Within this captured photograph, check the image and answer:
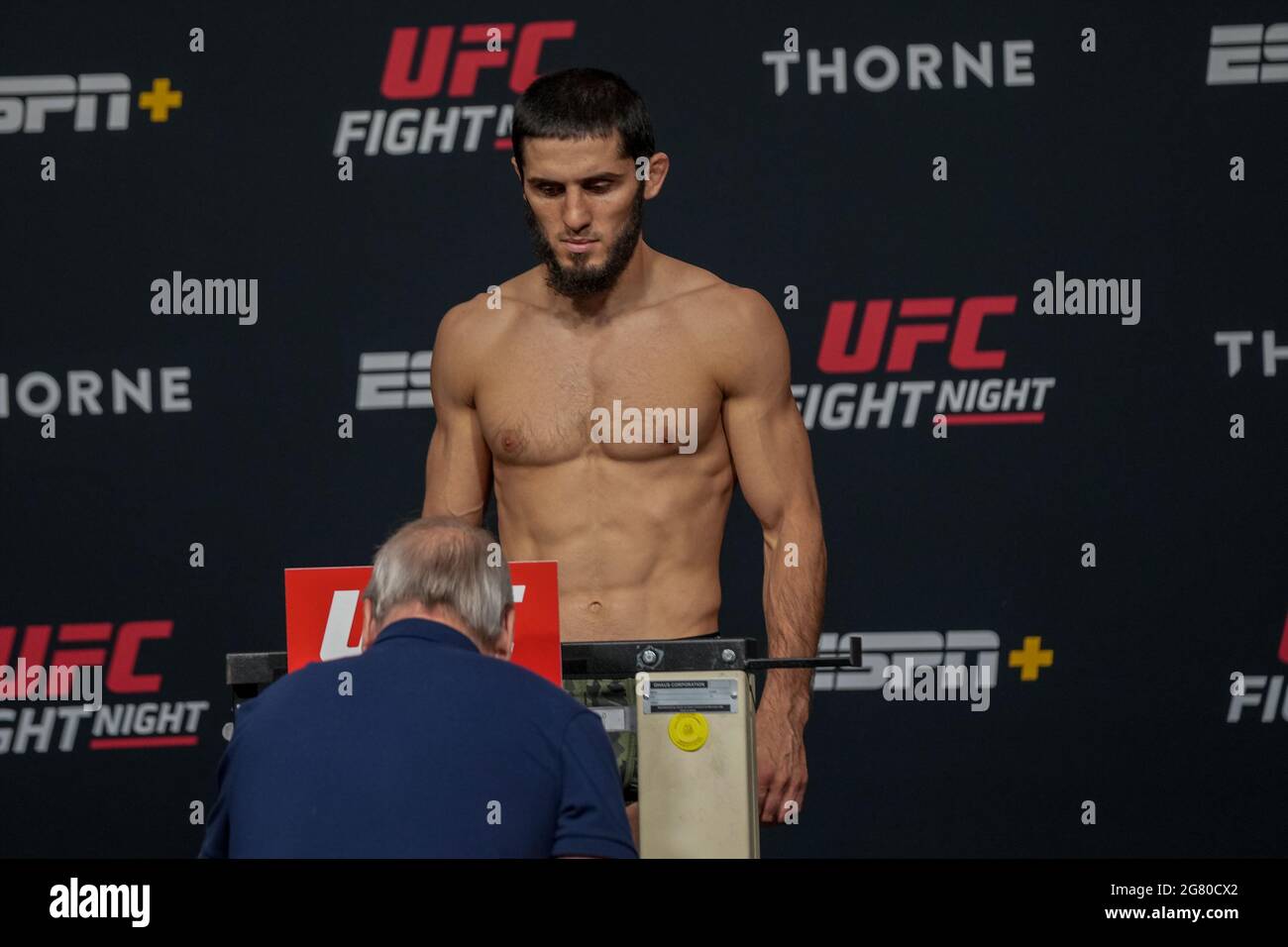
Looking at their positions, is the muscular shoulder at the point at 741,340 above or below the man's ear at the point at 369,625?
above

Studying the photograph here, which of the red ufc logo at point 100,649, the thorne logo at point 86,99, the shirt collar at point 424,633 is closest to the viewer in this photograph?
the shirt collar at point 424,633

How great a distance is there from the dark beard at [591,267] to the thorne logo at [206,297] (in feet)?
3.82

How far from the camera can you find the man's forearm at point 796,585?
385cm

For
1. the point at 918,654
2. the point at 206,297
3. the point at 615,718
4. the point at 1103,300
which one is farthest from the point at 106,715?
the point at 1103,300

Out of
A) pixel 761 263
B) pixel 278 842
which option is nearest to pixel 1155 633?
pixel 761 263

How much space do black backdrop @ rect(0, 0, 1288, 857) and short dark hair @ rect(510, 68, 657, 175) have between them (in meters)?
0.81

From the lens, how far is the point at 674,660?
2639 millimetres

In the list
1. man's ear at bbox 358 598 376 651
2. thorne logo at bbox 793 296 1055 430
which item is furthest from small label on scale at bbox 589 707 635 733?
thorne logo at bbox 793 296 1055 430

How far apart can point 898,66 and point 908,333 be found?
69 cm

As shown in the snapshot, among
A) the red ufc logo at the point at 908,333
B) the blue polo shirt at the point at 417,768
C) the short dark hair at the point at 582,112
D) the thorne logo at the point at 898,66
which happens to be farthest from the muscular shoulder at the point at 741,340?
the blue polo shirt at the point at 417,768

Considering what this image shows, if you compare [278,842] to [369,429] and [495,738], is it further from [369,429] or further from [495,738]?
[369,429]

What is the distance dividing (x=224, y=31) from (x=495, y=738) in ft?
10.8

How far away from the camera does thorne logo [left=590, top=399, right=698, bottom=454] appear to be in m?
3.99

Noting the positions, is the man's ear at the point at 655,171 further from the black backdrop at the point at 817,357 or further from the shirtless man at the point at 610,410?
the black backdrop at the point at 817,357
